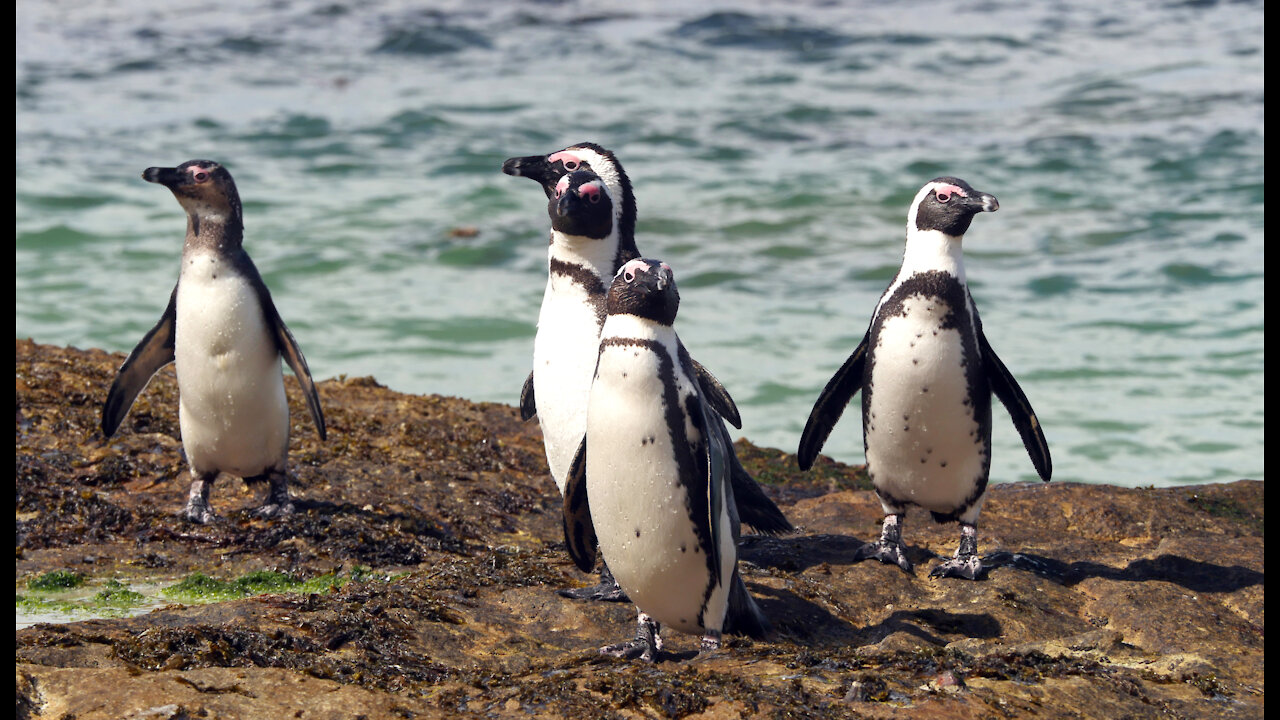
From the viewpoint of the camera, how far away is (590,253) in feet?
18.0

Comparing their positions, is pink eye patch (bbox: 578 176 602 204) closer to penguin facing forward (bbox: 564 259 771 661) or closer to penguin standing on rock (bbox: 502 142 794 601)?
penguin standing on rock (bbox: 502 142 794 601)

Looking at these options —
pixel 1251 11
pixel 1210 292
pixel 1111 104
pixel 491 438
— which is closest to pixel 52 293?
pixel 491 438

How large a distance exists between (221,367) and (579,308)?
6.01ft

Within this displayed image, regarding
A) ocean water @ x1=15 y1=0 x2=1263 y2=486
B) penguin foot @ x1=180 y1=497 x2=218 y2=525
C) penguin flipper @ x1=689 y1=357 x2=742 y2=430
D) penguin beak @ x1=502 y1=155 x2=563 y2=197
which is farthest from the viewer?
ocean water @ x1=15 y1=0 x2=1263 y2=486

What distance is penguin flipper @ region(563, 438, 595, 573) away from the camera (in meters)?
4.61

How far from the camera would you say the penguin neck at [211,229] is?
6211 mm

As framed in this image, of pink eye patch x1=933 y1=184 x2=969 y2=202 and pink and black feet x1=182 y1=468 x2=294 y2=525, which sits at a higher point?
pink eye patch x1=933 y1=184 x2=969 y2=202

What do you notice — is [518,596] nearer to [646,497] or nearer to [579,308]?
[646,497]

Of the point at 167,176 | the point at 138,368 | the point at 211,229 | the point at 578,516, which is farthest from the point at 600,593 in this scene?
the point at 167,176

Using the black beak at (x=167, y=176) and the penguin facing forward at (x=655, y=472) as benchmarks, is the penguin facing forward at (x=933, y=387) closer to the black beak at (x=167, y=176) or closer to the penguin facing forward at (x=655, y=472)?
the penguin facing forward at (x=655, y=472)

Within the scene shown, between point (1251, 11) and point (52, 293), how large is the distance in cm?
2301

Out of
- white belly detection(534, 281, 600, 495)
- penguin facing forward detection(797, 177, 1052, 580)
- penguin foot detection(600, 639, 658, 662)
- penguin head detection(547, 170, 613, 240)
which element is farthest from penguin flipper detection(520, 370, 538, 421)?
penguin foot detection(600, 639, 658, 662)

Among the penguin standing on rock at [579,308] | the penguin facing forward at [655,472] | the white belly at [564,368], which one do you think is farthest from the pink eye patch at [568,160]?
the penguin facing forward at [655,472]

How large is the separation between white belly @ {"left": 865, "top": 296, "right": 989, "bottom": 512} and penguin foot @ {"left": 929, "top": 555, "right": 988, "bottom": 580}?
25 centimetres
